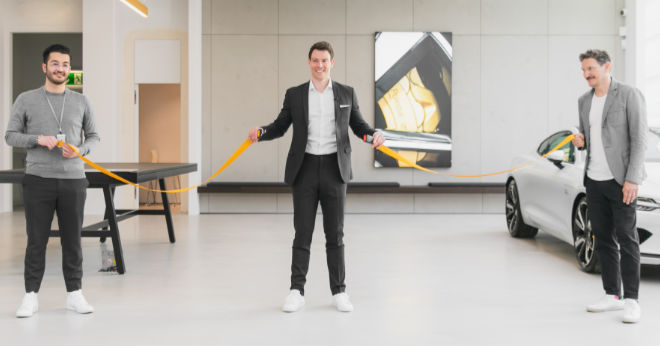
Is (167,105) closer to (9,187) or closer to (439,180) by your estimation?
(9,187)

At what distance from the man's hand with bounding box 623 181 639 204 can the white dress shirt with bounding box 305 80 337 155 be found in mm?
1644

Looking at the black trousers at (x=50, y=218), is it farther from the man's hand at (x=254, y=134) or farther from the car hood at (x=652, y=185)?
the car hood at (x=652, y=185)

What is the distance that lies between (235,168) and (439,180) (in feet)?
10.1

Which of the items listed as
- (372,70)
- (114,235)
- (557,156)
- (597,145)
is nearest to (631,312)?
(597,145)

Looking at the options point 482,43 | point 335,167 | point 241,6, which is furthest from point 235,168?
point 335,167

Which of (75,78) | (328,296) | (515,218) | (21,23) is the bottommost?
(328,296)

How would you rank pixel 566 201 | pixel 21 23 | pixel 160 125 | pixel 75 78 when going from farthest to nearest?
pixel 160 125, pixel 75 78, pixel 21 23, pixel 566 201

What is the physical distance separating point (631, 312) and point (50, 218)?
336cm

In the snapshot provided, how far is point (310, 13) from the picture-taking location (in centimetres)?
941

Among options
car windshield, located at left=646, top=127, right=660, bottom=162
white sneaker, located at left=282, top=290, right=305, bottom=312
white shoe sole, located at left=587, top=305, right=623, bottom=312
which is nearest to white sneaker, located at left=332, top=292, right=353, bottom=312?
white sneaker, located at left=282, top=290, right=305, bottom=312

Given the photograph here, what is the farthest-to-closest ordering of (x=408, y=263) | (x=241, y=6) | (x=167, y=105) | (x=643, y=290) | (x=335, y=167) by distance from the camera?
(x=167, y=105) < (x=241, y=6) < (x=408, y=263) < (x=643, y=290) < (x=335, y=167)

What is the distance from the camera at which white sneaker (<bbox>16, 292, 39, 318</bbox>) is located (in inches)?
142

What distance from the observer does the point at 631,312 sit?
3.53 meters

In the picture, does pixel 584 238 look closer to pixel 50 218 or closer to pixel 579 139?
pixel 579 139
